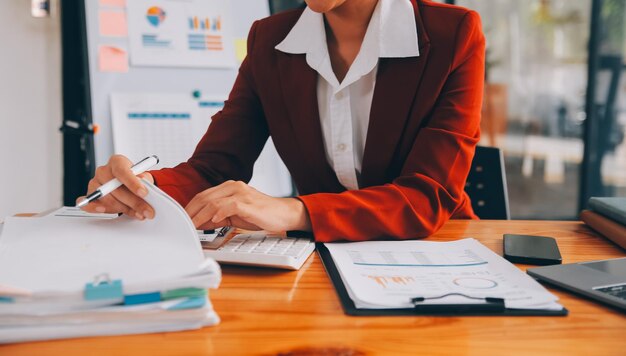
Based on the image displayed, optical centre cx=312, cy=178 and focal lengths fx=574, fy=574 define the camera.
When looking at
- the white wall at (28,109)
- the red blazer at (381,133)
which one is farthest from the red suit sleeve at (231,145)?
the white wall at (28,109)

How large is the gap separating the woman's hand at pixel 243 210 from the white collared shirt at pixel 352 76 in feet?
1.32

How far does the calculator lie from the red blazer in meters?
0.06

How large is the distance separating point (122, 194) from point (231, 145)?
1.69 ft

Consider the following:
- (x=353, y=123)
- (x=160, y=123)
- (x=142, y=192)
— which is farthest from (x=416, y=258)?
(x=160, y=123)

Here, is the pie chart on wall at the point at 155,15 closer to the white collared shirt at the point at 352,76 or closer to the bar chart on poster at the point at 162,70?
the bar chart on poster at the point at 162,70

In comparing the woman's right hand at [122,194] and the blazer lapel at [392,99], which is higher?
the blazer lapel at [392,99]

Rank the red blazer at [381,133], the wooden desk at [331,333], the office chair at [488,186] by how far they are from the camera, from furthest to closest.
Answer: the office chair at [488,186] → the red blazer at [381,133] → the wooden desk at [331,333]

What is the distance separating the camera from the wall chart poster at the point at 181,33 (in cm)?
235

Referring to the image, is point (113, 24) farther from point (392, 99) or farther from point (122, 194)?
point (122, 194)

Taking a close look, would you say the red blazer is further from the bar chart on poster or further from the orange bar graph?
the bar chart on poster

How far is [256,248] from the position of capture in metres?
0.89

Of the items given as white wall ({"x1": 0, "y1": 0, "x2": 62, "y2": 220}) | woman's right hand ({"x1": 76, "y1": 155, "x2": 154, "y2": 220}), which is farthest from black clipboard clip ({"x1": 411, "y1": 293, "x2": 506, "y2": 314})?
white wall ({"x1": 0, "y1": 0, "x2": 62, "y2": 220})

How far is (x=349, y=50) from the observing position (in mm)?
1453

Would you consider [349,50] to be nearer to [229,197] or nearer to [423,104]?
[423,104]
